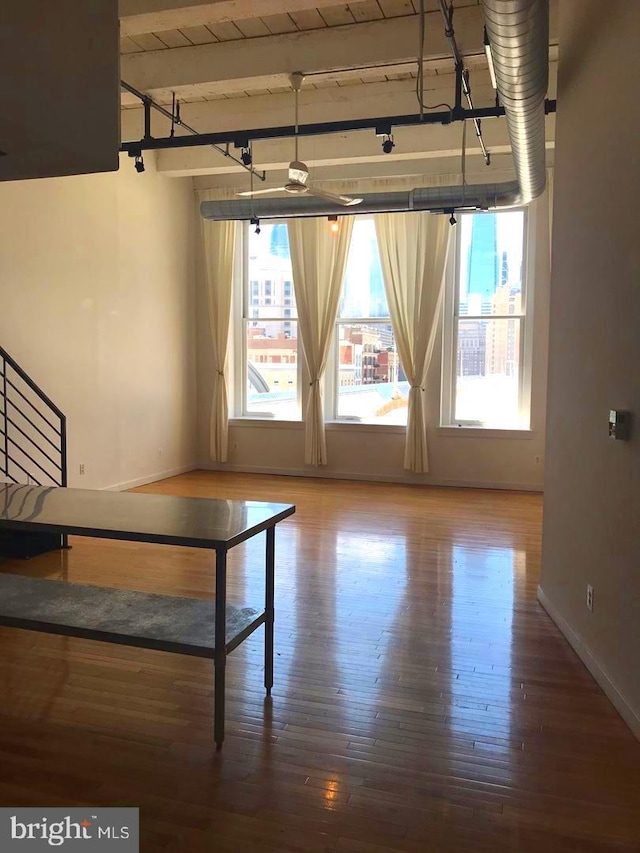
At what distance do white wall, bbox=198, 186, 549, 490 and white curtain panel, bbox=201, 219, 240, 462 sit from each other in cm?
24

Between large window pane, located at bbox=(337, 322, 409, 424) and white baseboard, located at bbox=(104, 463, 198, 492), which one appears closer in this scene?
white baseboard, located at bbox=(104, 463, 198, 492)

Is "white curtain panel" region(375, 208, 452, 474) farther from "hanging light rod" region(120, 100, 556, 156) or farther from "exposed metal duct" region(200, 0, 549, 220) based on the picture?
"hanging light rod" region(120, 100, 556, 156)

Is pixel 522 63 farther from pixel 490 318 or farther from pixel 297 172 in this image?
pixel 490 318

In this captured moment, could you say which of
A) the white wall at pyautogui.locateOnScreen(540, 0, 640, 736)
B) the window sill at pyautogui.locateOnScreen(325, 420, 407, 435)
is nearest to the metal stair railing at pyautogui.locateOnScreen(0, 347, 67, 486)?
the window sill at pyautogui.locateOnScreen(325, 420, 407, 435)

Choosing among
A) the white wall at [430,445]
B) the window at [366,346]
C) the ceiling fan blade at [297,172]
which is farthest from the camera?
the window at [366,346]

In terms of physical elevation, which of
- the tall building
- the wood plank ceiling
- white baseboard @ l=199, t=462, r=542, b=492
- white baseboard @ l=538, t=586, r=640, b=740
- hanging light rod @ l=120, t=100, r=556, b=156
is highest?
the wood plank ceiling

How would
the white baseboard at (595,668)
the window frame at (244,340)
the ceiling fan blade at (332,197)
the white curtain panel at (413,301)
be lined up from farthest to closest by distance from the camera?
1. the window frame at (244,340)
2. the white curtain panel at (413,301)
3. the ceiling fan blade at (332,197)
4. the white baseboard at (595,668)

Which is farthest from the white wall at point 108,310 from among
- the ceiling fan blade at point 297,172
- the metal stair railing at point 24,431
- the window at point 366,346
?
the ceiling fan blade at point 297,172

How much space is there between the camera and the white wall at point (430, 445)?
7.93 meters

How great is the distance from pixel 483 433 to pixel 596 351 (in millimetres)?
5003

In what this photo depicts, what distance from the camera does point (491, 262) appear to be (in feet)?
26.6

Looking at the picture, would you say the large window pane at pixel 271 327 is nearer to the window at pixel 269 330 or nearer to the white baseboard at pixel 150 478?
the window at pixel 269 330

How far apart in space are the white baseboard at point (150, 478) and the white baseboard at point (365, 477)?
0.37 meters

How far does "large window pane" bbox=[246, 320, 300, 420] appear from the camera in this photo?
903cm
